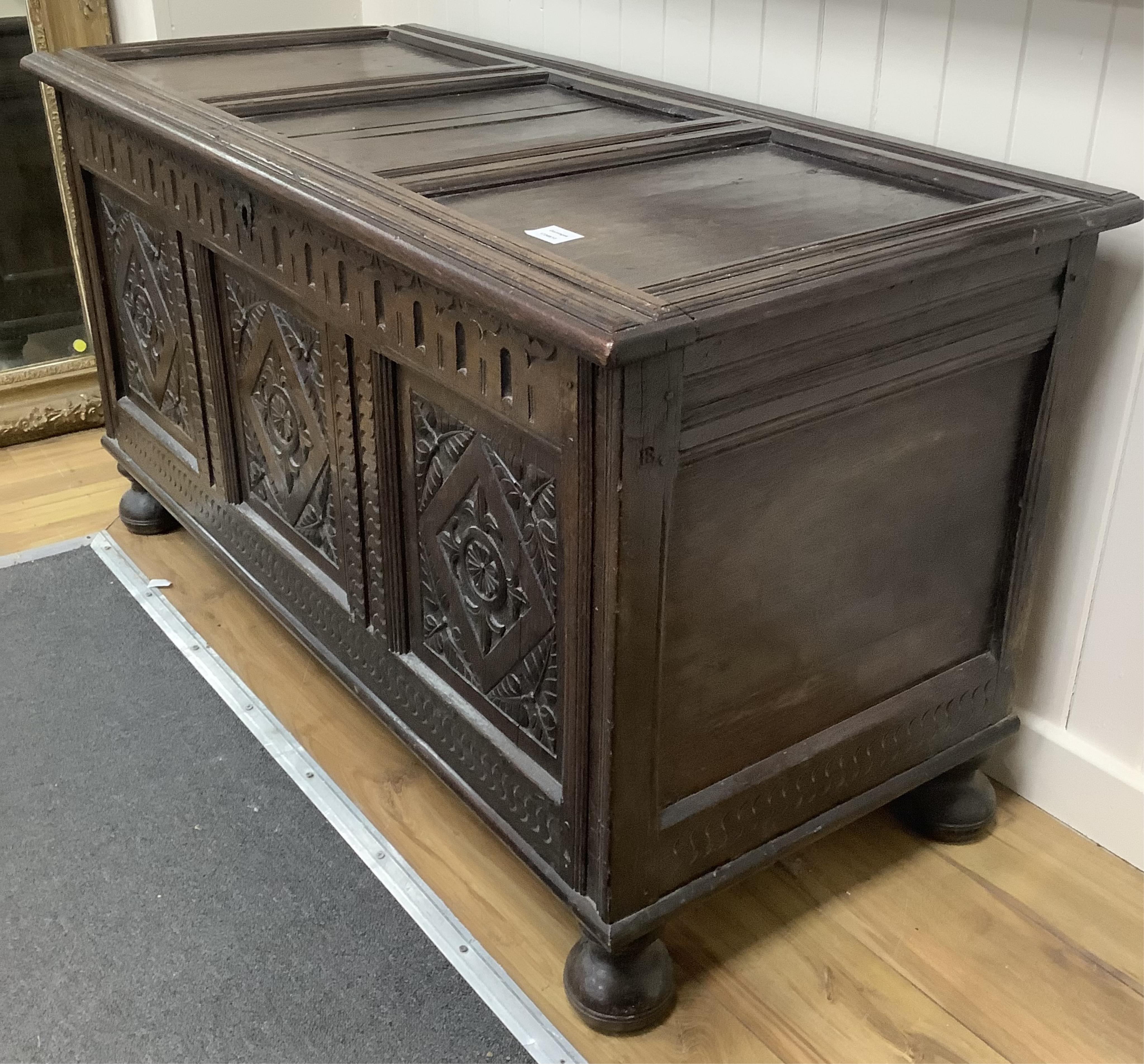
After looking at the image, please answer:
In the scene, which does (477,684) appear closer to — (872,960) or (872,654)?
(872,654)

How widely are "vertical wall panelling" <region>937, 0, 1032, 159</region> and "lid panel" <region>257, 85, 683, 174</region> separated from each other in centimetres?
36

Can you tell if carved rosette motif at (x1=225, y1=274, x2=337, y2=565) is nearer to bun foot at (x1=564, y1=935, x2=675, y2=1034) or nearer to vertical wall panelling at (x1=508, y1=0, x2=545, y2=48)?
bun foot at (x1=564, y1=935, x2=675, y2=1034)

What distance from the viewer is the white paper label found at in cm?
118

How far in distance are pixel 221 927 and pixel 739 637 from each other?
2.41 feet

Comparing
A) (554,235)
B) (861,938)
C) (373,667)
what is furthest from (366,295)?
(861,938)

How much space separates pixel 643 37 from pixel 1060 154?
0.76 m

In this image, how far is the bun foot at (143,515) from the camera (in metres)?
2.32

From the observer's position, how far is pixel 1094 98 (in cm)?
133

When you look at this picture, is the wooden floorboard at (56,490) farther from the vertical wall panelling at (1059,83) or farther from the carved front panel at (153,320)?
the vertical wall panelling at (1059,83)

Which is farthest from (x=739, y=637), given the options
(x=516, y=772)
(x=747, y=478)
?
(x=516, y=772)

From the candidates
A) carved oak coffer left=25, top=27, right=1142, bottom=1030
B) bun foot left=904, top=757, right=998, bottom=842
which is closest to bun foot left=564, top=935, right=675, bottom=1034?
carved oak coffer left=25, top=27, right=1142, bottom=1030

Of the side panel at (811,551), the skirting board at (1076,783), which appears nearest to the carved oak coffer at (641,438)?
the side panel at (811,551)

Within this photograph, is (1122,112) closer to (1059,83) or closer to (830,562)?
(1059,83)

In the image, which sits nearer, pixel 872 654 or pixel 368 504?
pixel 872 654
